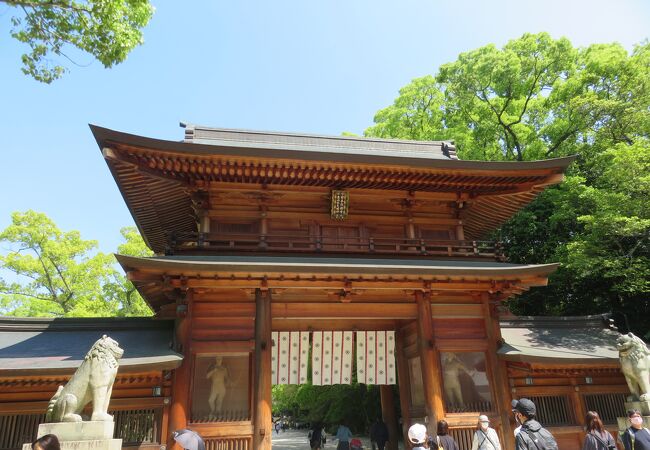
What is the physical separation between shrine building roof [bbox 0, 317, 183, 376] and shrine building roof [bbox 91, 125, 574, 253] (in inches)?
135

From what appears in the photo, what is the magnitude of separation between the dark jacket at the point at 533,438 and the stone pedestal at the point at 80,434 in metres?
6.17

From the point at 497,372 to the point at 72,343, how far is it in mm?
10234

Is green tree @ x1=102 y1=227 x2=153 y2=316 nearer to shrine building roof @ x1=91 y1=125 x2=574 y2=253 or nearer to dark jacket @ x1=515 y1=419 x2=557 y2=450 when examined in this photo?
shrine building roof @ x1=91 y1=125 x2=574 y2=253

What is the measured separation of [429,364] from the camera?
10125 mm

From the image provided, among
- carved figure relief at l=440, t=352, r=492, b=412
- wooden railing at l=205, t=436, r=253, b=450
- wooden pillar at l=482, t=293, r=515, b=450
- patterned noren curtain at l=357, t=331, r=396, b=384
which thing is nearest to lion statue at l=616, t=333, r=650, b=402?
wooden pillar at l=482, t=293, r=515, b=450

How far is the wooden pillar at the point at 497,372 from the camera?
9.95 meters

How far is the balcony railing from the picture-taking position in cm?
1052

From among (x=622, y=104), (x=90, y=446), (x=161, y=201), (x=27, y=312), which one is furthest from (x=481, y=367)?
(x=27, y=312)

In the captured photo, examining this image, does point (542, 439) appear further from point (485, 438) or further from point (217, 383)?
point (217, 383)

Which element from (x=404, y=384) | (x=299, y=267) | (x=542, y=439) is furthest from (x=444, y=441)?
(x=404, y=384)

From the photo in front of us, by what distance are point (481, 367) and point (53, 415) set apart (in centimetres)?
909

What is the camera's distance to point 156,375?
9180 mm

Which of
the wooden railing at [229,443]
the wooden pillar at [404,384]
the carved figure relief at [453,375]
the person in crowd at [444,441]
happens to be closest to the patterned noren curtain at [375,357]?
the wooden pillar at [404,384]

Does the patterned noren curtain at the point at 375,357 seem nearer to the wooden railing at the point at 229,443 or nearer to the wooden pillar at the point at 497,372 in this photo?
the wooden pillar at the point at 497,372
